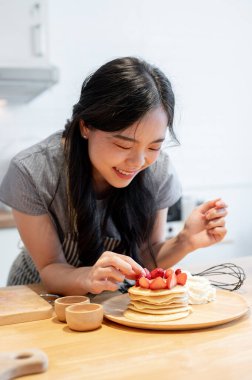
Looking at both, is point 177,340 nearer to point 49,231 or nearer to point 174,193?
point 49,231

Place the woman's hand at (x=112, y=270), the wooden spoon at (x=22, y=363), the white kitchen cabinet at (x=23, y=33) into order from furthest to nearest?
the white kitchen cabinet at (x=23, y=33), the woman's hand at (x=112, y=270), the wooden spoon at (x=22, y=363)

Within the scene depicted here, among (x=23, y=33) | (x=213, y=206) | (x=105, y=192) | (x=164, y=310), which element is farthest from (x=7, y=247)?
(x=164, y=310)

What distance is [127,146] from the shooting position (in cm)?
130

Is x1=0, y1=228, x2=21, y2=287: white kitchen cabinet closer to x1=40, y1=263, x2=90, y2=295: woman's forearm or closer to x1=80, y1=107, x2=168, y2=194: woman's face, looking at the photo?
x1=40, y1=263, x2=90, y2=295: woman's forearm

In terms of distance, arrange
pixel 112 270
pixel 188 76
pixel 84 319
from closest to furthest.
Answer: pixel 84 319 → pixel 112 270 → pixel 188 76

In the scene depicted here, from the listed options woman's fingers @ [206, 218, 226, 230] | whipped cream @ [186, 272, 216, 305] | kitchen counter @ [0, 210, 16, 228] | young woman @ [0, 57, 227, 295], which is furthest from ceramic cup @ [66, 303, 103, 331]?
kitchen counter @ [0, 210, 16, 228]

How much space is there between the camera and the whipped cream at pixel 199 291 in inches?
48.2

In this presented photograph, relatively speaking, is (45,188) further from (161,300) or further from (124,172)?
(161,300)

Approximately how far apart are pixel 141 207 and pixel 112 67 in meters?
0.46

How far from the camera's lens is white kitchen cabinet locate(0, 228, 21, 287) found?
2898 mm

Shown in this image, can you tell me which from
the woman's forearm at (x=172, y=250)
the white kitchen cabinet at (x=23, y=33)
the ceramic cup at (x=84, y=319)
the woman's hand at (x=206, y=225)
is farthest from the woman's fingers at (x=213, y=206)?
the white kitchen cabinet at (x=23, y=33)

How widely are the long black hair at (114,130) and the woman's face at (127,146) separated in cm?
2

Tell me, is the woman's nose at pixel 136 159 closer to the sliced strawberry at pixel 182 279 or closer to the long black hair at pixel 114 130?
the long black hair at pixel 114 130

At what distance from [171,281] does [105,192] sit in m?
0.51
